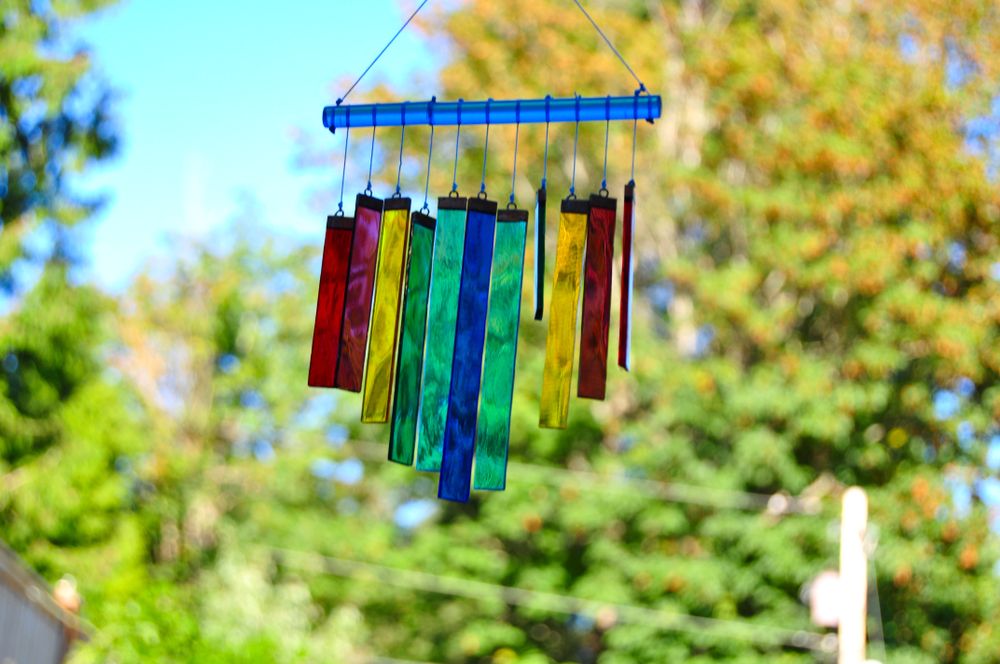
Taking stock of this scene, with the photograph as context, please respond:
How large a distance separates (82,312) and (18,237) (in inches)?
51.0

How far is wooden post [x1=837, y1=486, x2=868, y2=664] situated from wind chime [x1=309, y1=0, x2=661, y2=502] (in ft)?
24.3

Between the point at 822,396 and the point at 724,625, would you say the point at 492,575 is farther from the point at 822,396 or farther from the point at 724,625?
the point at 822,396

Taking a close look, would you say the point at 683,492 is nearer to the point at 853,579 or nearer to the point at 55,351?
the point at 853,579

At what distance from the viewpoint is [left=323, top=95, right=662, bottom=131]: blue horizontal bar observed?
12.4ft

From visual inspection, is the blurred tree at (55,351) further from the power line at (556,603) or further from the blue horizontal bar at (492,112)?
the blue horizontal bar at (492,112)

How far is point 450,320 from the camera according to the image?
141 inches

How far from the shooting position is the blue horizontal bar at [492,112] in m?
3.78

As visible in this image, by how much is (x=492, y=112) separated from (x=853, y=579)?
772 centimetres

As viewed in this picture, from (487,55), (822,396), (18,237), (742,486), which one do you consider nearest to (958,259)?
(822,396)

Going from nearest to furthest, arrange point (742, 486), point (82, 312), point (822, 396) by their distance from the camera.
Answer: point (822, 396), point (742, 486), point (82, 312)

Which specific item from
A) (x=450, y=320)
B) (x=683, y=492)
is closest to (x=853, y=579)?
(x=683, y=492)

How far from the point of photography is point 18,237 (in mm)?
14688

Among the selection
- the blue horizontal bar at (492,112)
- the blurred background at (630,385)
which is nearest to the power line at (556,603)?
the blurred background at (630,385)

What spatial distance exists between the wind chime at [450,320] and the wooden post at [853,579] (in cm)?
742
